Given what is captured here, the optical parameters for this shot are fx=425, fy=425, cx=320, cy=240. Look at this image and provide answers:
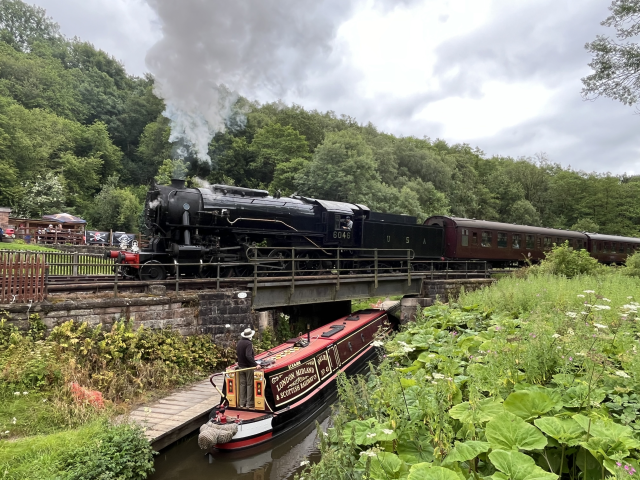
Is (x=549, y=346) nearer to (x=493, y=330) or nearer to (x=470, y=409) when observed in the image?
(x=470, y=409)

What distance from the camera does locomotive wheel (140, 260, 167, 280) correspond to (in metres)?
11.2

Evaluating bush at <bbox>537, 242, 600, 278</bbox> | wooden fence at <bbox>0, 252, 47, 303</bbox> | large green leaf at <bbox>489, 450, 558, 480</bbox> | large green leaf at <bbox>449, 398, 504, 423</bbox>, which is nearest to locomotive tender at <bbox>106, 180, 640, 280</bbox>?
wooden fence at <bbox>0, 252, 47, 303</bbox>

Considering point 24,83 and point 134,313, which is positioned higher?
point 24,83

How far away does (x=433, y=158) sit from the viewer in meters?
43.2

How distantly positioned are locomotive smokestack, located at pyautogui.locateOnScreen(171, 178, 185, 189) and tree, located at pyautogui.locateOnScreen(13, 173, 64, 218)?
2627 centimetres

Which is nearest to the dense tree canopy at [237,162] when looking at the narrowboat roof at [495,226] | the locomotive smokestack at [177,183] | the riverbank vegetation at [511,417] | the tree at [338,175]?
the tree at [338,175]

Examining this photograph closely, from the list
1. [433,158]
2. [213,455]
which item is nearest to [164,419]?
[213,455]

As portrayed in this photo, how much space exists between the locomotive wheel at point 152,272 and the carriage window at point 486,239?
1515 centimetres

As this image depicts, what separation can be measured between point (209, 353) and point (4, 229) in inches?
786

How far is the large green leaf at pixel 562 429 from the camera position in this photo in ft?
8.45

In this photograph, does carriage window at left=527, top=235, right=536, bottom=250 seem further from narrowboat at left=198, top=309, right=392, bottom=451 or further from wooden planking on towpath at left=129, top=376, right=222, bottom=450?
wooden planking on towpath at left=129, top=376, right=222, bottom=450

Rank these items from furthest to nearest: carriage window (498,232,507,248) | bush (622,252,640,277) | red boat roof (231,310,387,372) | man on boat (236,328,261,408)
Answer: carriage window (498,232,507,248)
bush (622,252,640,277)
red boat roof (231,310,387,372)
man on boat (236,328,261,408)

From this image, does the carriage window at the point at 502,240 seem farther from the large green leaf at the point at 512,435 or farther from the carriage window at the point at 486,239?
the large green leaf at the point at 512,435

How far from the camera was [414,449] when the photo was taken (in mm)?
3209
